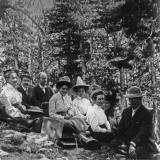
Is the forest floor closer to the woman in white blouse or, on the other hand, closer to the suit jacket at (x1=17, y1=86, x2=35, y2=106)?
the woman in white blouse

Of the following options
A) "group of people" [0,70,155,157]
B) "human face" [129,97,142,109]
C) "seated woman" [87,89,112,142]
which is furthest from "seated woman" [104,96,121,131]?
"human face" [129,97,142,109]

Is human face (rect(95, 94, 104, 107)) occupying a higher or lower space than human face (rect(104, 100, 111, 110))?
higher

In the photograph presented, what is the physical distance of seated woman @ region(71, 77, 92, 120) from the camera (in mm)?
6996

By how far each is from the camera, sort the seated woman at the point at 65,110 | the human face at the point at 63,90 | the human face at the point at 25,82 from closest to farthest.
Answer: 1. the seated woman at the point at 65,110
2. the human face at the point at 63,90
3. the human face at the point at 25,82

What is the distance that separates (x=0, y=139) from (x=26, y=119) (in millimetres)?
1140

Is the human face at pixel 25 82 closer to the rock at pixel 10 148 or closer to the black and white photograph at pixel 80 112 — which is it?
the black and white photograph at pixel 80 112

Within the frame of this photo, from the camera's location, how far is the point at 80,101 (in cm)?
714

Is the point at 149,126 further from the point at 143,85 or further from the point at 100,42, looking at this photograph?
the point at 100,42

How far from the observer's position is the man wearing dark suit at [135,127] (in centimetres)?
568

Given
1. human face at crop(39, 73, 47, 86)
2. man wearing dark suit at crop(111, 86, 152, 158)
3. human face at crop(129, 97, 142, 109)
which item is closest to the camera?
man wearing dark suit at crop(111, 86, 152, 158)

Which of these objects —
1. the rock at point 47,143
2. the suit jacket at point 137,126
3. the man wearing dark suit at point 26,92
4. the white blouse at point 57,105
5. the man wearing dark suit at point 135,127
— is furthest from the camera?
the man wearing dark suit at point 26,92

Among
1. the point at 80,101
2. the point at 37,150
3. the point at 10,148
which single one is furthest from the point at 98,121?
the point at 10,148

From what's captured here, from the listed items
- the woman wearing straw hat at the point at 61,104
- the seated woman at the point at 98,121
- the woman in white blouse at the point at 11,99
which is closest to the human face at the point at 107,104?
the seated woman at the point at 98,121

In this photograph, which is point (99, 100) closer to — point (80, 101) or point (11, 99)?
point (80, 101)
